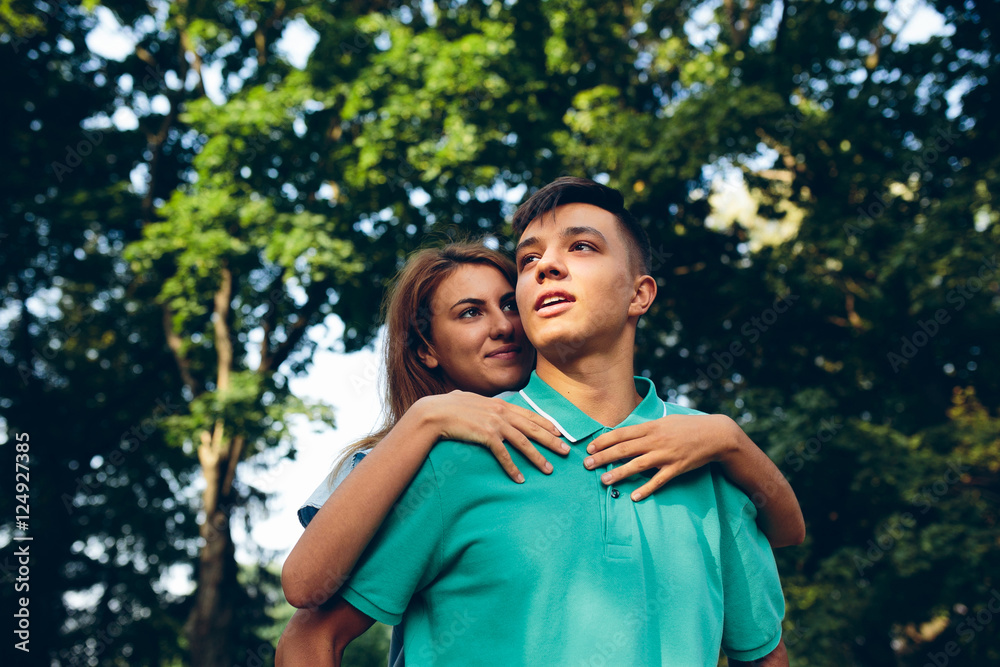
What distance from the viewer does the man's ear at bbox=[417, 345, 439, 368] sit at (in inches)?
113

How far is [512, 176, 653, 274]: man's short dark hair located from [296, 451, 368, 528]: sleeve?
871mm

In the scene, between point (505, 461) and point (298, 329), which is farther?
point (298, 329)

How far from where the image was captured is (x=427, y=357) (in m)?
2.87

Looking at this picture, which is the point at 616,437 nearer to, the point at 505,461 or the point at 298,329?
the point at 505,461

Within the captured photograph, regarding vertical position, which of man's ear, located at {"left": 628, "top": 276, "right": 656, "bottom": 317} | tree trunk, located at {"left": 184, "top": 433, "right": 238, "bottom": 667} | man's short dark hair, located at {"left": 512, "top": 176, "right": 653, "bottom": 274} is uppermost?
tree trunk, located at {"left": 184, "top": 433, "right": 238, "bottom": 667}

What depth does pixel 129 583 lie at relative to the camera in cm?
1490

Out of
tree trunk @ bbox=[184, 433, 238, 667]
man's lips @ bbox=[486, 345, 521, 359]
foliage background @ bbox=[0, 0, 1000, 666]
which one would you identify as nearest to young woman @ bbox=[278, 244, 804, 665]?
man's lips @ bbox=[486, 345, 521, 359]

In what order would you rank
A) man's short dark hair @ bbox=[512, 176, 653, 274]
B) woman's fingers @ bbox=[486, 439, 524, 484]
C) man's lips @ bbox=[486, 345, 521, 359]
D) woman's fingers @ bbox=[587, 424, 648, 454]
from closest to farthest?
1. woman's fingers @ bbox=[486, 439, 524, 484]
2. woman's fingers @ bbox=[587, 424, 648, 454]
3. man's short dark hair @ bbox=[512, 176, 653, 274]
4. man's lips @ bbox=[486, 345, 521, 359]

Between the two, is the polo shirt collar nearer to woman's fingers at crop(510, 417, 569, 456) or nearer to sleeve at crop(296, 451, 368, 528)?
woman's fingers at crop(510, 417, 569, 456)

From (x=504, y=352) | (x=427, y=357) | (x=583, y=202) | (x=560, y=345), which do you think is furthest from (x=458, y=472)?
(x=427, y=357)

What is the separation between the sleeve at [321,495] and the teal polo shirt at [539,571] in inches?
21.3

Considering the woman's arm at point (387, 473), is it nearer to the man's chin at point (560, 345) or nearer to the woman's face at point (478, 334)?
the man's chin at point (560, 345)

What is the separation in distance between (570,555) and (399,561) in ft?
1.20

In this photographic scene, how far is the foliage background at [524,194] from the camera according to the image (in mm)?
8961
